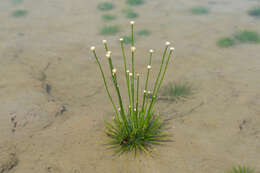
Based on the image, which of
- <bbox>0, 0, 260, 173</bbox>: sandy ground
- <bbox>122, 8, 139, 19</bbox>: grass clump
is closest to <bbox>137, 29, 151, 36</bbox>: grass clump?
<bbox>0, 0, 260, 173</bbox>: sandy ground

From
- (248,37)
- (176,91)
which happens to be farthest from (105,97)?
(248,37)

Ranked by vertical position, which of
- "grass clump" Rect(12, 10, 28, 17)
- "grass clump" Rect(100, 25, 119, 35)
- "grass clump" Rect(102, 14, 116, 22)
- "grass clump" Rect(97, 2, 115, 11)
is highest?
"grass clump" Rect(97, 2, 115, 11)

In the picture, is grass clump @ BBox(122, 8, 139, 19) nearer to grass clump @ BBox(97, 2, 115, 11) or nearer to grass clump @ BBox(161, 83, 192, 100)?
grass clump @ BBox(97, 2, 115, 11)

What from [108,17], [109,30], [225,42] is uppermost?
[108,17]

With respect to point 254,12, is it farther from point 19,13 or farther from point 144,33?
point 19,13

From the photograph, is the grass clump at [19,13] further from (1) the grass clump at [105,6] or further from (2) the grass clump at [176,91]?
(2) the grass clump at [176,91]
